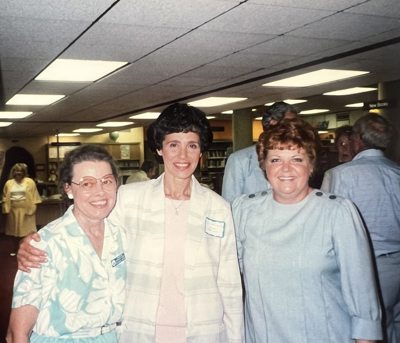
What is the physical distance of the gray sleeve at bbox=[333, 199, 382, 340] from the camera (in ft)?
5.86

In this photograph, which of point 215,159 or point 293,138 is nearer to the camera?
point 293,138

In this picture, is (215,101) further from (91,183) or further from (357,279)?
(357,279)

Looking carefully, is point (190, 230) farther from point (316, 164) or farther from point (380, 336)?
point (380, 336)

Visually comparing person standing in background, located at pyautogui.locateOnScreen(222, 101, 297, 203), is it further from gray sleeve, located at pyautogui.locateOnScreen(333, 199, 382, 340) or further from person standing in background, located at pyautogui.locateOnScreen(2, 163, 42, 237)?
person standing in background, located at pyautogui.locateOnScreen(2, 163, 42, 237)

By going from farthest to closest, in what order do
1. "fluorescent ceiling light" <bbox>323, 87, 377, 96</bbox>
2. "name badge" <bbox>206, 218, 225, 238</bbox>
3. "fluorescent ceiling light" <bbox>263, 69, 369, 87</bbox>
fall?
"fluorescent ceiling light" <bbox>323, 87, 377, 96</bbox>
"fluorescent ceiling light" <bbox>263, 69, 369, 87</bbox>
"name badge" <bbox>206, 218, 225, 238</bbox>

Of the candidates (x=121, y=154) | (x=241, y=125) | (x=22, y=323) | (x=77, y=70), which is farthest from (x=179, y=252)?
(x=121, y=154)

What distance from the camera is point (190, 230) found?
2.11 metres

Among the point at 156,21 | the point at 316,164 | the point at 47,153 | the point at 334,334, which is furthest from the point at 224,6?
the point at 47,153

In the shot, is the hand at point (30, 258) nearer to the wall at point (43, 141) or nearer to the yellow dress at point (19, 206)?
the yellow dress at point (19, 206)

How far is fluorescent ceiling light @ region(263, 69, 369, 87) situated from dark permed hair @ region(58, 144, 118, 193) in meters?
5.03

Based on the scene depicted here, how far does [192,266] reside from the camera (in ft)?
6.69

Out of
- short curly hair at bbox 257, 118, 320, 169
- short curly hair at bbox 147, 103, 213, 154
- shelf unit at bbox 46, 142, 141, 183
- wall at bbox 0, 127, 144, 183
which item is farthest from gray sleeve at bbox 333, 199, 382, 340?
wall at bbox 0, 127, 144, 183

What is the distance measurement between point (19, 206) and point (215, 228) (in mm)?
8241

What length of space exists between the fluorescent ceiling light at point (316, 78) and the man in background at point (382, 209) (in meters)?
3.55
